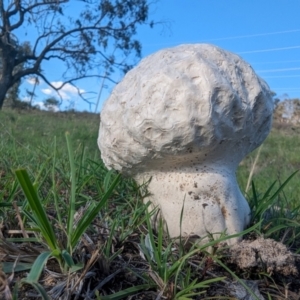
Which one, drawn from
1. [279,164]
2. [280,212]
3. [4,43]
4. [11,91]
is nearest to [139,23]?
[4,43]

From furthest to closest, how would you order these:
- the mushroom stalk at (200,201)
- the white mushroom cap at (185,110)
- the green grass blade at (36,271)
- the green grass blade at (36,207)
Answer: the mushroom stalk at (200,201)
the white mushroom cap at (185,110)
the green grass blade at (36,207)
the green grass blade at (36,271)

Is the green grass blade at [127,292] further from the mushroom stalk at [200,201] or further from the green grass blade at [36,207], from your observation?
the mushroom stalk at [200,201]

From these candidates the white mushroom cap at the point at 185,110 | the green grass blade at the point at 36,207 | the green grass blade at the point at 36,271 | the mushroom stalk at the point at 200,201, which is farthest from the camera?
the mushroom stalk at the point at 200,201

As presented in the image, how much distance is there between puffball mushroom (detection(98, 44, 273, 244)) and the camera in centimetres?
141

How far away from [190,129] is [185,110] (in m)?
0.06

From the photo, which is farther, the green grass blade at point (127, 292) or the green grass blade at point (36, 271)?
the green grass blade at point (127, 292)

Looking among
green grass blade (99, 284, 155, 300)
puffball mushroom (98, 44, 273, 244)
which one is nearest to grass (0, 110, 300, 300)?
green grass blade (99, 284, 155, 300)

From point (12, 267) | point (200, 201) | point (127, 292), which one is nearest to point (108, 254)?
point (127, 292)

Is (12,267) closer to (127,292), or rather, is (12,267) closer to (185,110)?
(127,292)

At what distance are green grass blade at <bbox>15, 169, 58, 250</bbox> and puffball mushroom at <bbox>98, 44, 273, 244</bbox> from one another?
1.49ft

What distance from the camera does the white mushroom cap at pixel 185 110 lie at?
1.41m

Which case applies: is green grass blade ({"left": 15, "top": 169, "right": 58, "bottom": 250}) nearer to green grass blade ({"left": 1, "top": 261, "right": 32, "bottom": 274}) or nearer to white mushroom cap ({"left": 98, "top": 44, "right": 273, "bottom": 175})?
green grass blade ({"left": 1, "top": 261, "right": 32, "bottom": 274})

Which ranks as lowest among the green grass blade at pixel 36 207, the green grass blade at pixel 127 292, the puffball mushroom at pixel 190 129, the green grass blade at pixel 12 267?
the green grass blade at pixel 127 292

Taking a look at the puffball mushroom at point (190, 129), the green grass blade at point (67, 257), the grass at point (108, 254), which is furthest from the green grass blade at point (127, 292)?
the puffball mushroom at point (190, 129)
